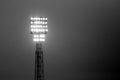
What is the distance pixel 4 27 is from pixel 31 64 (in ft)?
7.05

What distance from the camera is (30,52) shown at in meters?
8.28

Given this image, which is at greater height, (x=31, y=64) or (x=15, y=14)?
(x=15, y=14)

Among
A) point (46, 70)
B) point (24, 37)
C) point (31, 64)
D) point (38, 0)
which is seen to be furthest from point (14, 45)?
point (38, 0)

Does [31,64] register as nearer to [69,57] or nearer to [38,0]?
[69,57]

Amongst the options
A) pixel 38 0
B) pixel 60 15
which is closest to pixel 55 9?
pixel 60 15

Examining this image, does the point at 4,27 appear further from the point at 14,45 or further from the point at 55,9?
the point at 55,9

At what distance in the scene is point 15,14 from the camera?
27.5 feet

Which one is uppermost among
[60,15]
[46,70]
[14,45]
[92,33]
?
[60,15]

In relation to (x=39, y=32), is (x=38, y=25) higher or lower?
higher

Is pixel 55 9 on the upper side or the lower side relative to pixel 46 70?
upper

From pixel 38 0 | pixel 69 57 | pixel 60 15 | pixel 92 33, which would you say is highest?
pixel 38 0

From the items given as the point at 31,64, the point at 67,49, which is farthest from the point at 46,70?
the point at 67,49

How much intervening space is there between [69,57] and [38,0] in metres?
3.09

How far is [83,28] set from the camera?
860 centimetres
